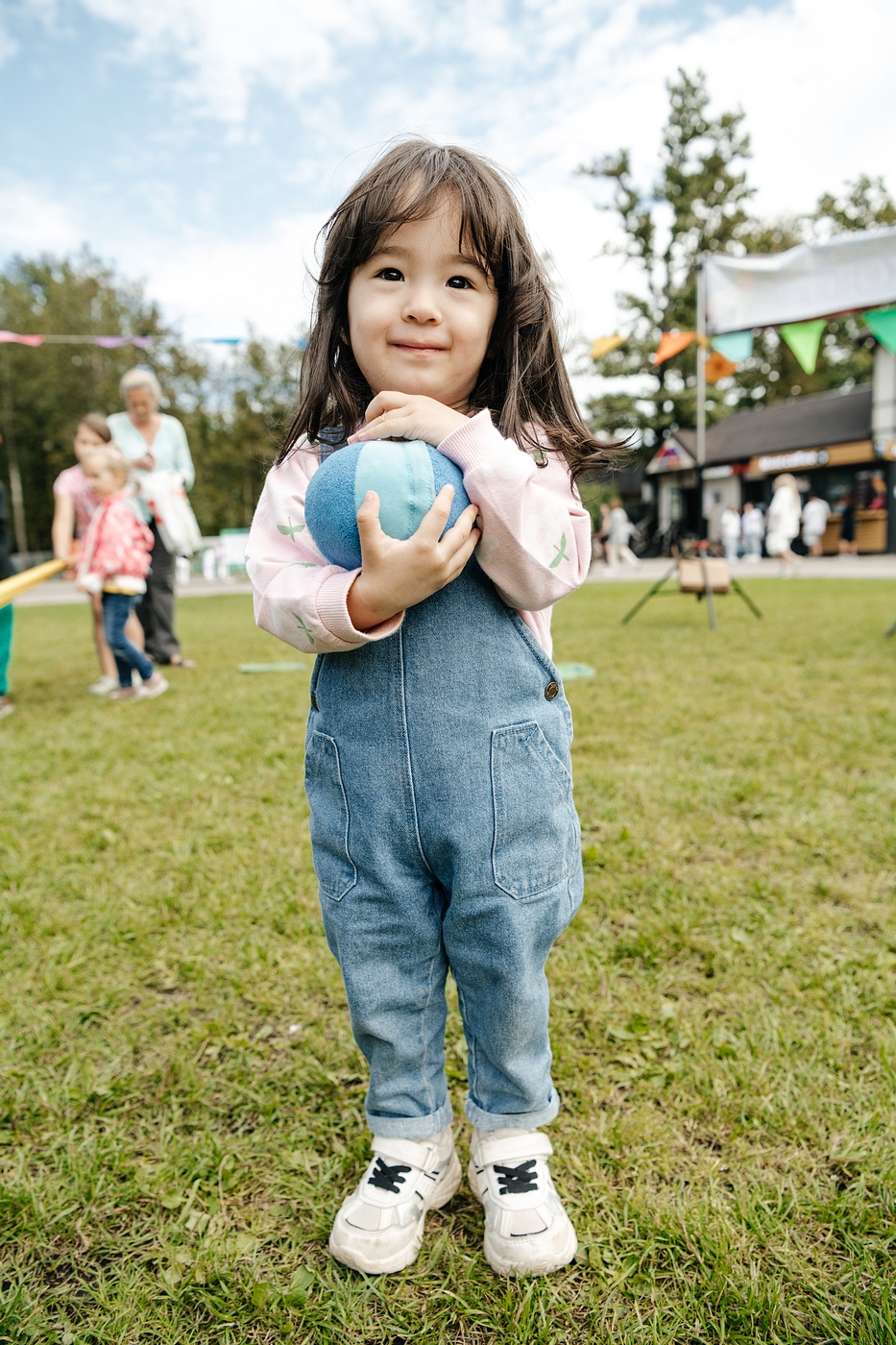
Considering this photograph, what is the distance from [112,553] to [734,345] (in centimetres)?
567

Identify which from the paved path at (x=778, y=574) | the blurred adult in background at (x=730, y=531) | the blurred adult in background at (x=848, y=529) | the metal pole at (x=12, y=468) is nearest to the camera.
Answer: the paved path at (x=778, y=574)

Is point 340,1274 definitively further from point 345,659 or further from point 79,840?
point 79,840

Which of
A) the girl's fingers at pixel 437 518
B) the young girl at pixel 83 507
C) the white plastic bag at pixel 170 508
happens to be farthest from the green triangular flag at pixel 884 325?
the girl's fingers at pixel 437 518

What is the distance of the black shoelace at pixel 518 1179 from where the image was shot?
1.35 metres

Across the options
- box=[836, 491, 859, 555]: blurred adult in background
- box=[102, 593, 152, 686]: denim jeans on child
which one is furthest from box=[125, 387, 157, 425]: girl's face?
box=[836, 491, 859, 555]: blurred adult in background

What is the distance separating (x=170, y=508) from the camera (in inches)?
236

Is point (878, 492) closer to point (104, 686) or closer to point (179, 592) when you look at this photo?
point (179, 592)

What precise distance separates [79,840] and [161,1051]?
1403 mm

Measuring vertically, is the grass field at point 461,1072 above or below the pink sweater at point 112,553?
below

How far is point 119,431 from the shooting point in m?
5.95

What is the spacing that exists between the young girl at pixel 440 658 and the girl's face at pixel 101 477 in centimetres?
423

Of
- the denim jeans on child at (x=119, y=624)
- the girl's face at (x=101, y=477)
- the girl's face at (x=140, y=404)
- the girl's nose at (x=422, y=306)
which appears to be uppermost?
the girl's face at (x=140, y=404)

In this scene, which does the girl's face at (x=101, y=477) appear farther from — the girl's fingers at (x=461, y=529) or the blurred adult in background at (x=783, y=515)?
the blurred adult in background at (x=783, y=515)

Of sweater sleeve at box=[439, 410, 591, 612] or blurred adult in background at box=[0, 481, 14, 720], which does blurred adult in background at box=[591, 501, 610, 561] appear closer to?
blurred adult in background at box=[0, 481, 14, 720]
